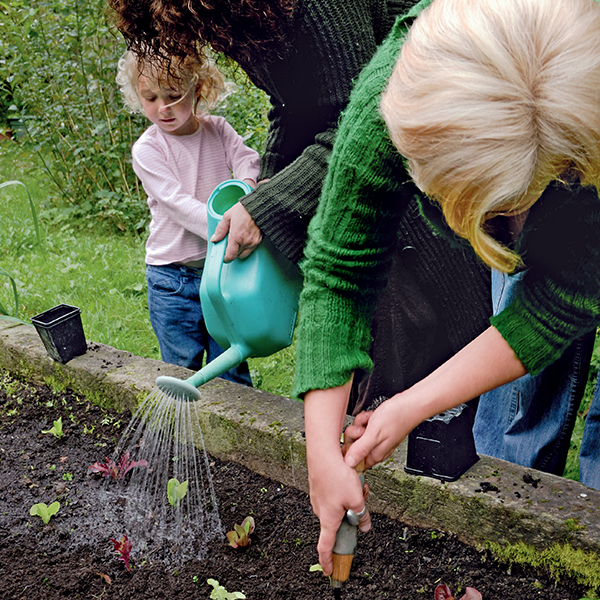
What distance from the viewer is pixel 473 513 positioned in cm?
146

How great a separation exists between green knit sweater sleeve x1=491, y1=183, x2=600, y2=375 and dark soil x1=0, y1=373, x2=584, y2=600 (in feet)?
2.27

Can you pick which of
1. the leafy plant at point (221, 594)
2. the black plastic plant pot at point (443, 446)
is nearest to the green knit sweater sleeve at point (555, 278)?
the black plastic plant pot at point (443, 446)

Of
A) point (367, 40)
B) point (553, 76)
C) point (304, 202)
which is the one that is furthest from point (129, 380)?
point (553, 76)

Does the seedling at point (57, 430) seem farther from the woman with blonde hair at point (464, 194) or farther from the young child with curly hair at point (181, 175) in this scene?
the woman with blonde hair at point (464, 194)

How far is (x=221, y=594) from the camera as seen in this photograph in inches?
56.1

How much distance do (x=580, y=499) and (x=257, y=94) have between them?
127 inches

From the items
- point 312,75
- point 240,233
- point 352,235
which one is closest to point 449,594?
point 352,235

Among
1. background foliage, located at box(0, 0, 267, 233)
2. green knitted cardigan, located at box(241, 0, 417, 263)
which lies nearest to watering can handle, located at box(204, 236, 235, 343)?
green knitted cardigan, located at box(241, 0, 417, 263)

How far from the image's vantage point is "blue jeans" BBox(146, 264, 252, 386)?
2219 millimetres

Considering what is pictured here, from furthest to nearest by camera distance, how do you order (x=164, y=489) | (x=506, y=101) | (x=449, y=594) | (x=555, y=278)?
1. (x=164, y=489)
2. (x=449, y=594)
3. (x=555, y=278)
4. (x=506, y=101)

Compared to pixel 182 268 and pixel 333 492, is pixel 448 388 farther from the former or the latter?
pixel 182 268

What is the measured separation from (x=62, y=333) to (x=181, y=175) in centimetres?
69

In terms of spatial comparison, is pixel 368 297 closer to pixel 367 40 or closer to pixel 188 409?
pixel 367 40

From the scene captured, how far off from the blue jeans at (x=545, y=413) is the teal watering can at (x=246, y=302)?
1.83ft
